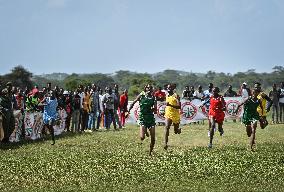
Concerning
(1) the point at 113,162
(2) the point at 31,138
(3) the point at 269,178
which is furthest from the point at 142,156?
(2) the point at 31,138

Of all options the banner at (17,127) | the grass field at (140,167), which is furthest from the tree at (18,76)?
the grass field at (140,167)

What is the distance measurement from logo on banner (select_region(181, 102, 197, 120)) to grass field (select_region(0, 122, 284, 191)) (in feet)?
38.2

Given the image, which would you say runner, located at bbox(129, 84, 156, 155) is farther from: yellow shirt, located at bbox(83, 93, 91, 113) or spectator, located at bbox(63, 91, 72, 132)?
yellow shirt, located at bbox(83, 93, 91, 113)

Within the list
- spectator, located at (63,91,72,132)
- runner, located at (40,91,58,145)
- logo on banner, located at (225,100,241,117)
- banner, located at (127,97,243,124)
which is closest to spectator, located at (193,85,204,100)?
banner, located at (127,97,243,124)

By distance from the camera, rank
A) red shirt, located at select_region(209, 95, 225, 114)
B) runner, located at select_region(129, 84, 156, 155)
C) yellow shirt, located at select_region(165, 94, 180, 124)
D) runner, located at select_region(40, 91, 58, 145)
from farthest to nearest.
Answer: runner, located at select_region(40, 91, 58, 145) < red shirt, located at select_region(209, 95, 225, 114) < yellow shirt, located at select_region(165, 94, 180, 124) < runner, located at select_region(129, 84, 156, 155)

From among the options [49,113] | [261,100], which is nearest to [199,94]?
A: [261,100]

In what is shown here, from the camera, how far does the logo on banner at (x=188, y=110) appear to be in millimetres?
33719

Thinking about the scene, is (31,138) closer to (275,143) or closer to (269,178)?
(275,143)

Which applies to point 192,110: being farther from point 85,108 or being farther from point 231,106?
point 85,108

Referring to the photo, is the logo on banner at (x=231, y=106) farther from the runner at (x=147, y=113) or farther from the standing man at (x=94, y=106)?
the runner at (x=147, y=113)

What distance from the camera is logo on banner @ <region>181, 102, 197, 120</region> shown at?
3372 cm

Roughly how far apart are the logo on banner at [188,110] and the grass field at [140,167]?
11644 millimetres

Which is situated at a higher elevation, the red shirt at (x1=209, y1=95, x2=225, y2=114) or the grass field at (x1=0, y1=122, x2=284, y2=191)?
the red shirt at (x1=209, y1=95, x2=225, y2=114)

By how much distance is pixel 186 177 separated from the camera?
12.8 metres
